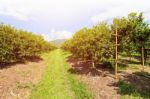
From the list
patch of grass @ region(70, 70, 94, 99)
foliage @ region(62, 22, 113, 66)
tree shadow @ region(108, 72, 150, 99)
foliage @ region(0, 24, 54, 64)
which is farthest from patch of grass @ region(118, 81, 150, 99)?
foliage @ region(0, 24, 54, 64)

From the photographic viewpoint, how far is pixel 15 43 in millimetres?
40812

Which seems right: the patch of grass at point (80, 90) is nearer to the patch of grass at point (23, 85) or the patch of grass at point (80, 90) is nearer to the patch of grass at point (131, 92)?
the patch of grass at point (131, 92)

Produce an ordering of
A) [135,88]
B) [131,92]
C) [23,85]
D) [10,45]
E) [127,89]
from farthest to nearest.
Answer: [10,45] < [23,85] < [135,88] < [127,89] < [131,92]

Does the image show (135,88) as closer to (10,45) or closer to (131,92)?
(131,92)

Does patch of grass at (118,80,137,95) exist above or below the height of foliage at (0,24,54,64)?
below

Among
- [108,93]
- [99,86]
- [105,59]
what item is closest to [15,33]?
[105,59]

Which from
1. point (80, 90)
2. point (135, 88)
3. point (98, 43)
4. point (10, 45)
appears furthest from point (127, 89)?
point (10, 45)

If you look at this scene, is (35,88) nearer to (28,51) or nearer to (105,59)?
(105,59)

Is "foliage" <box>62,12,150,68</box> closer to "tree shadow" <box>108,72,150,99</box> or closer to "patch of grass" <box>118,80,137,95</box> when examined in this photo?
"tree shadow" <box>108,72,150,99</box>

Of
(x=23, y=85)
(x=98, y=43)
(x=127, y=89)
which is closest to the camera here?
(x=127, y=89)

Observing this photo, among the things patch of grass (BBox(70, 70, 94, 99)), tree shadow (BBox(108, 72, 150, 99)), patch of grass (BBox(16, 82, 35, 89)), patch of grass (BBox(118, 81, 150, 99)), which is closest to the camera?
patch of grass (BBox(118, 81, 150, 99))

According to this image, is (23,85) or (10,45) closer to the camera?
(23,85)

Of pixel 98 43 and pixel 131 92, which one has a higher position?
pixel 98 43

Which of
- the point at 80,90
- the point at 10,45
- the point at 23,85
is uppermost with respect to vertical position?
the point at 10,45
